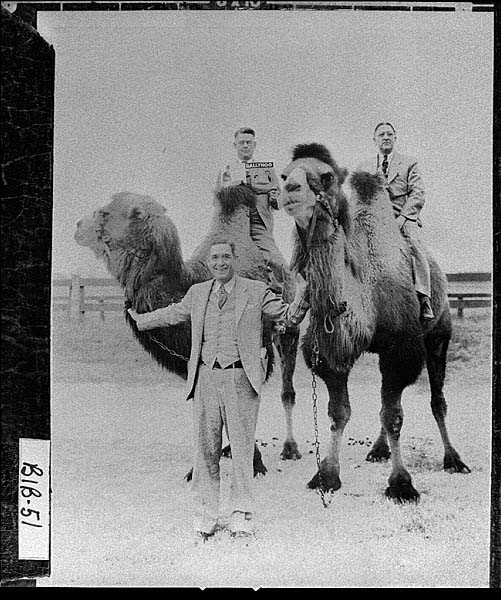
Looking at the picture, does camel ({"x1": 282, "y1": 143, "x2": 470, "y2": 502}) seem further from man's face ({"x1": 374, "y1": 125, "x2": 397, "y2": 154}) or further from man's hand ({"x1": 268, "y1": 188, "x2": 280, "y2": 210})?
man's face ({"x1": 374, "y1": 125, "x2": 397, "y2": 154})

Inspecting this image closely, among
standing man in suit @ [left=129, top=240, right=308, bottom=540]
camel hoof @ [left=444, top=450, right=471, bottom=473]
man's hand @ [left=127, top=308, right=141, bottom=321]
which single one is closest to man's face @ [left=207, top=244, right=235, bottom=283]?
standing man in suit @ [left=129, top=240, right=308, bottom=540]

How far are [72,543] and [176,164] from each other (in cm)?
167

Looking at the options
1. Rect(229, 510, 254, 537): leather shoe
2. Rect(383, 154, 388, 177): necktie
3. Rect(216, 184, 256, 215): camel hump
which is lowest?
Rect(229, 510, 254, 537): leather shoe

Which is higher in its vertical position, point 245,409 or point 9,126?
point 9,126

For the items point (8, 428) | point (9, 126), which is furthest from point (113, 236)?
point (8, 428)

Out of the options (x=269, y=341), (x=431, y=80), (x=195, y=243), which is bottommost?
(x=269, y=341)

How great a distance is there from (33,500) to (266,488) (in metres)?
0.99

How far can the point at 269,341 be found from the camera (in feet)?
11.7

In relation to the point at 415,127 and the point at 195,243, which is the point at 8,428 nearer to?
the point at 195,243

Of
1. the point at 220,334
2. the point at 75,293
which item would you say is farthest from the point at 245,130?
the point at 75,293

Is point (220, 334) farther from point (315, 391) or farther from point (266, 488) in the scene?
point (266, 488)

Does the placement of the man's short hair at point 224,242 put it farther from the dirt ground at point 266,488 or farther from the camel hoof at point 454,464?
the camel hoof at point 454,464

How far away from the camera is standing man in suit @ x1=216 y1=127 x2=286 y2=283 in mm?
3555

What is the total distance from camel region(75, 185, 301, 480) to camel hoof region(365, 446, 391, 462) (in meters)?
0.31
